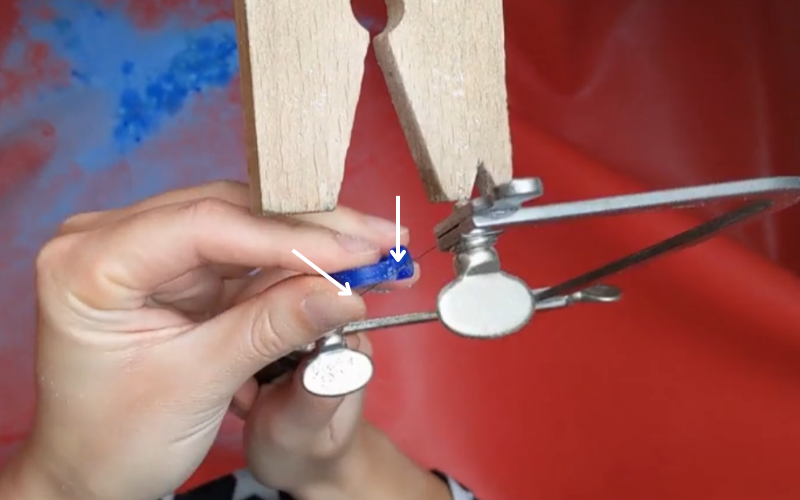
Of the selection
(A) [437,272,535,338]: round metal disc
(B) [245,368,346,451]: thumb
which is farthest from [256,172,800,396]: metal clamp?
(B) [245,368,346,451]: thumb

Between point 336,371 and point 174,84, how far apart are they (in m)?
0.50

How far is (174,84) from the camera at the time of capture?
85 centimetres

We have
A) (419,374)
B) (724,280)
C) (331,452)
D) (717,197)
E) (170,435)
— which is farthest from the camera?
(419,374)

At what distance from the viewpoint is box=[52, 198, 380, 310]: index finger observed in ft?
1.31

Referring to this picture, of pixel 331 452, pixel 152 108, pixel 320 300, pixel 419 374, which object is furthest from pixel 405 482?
pixel 152 108

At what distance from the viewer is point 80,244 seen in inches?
17.1

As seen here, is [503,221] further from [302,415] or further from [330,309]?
[302,415]

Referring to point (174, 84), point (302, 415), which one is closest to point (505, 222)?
point (302, 415)

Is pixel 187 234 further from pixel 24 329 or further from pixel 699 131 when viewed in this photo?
pixel 699 131

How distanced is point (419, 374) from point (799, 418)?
0.37m

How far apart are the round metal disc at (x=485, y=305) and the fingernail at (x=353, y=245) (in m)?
0.05

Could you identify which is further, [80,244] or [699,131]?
[699,131]

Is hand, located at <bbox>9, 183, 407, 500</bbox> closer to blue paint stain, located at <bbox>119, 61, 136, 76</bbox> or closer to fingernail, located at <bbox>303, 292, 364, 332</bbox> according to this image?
fingernail, located at <bbox>303, 292, 364, 332</bbox>

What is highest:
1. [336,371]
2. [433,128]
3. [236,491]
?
[433,128]
